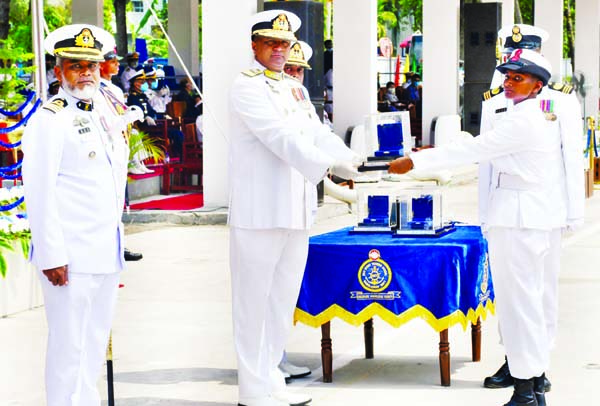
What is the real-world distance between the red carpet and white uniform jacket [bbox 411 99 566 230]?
10153 millimetres

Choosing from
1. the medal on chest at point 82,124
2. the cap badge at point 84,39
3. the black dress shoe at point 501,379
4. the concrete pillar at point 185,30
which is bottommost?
the black dress shoe at point 501,379

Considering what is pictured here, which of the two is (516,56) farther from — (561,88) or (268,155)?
(268,155)

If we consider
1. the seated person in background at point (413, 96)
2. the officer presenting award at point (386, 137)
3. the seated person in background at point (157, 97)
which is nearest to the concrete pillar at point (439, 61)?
the seated person in background at point (413, 96)

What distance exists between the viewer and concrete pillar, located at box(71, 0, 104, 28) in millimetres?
27344

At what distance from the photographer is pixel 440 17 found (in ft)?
88.9

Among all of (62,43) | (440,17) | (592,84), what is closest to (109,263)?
(62,43)

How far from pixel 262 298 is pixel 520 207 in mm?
1498

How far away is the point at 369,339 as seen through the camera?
8.45 meters


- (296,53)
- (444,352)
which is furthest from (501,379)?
(296,53)

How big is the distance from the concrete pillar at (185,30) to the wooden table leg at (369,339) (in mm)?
25248

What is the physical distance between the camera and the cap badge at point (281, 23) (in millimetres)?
7148

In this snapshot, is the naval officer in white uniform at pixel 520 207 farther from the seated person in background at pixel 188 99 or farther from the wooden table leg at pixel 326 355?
the seated person in background at pixel 188 99

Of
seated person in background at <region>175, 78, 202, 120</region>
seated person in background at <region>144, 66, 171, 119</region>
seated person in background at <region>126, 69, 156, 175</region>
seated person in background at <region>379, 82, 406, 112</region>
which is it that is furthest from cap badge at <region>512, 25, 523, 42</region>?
seated person in background at <region>379, 82, 406, 112</region>

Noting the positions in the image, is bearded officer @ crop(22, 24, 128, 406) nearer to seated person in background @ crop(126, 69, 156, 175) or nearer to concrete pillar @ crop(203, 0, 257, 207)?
concrete pillar @ crop(203, 0, 257, 207)
